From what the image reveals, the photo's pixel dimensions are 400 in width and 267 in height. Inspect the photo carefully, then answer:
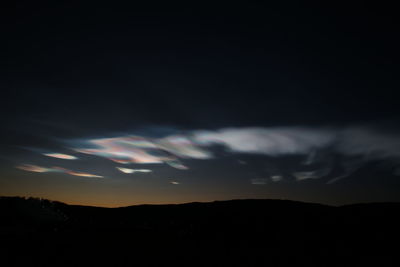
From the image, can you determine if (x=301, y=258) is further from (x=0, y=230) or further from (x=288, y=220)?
(x=0, y=230)

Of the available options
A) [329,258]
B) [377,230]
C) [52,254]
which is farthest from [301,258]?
[52,254]

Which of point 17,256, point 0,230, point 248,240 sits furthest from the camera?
point 248,240

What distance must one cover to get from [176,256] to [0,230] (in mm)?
16958

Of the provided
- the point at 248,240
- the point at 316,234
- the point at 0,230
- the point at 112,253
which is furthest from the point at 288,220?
the point at 0,230

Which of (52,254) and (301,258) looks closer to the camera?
(52,254)

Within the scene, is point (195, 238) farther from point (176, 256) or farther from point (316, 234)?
point (316, 234)

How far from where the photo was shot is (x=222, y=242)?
23016 mm

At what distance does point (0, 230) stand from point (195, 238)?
17454 millimetres

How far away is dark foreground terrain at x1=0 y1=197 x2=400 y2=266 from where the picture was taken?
15625 mm

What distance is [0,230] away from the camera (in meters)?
21.9

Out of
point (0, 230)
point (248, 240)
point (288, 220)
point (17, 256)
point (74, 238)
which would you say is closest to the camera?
point (17, 256)

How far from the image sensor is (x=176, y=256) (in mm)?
16516

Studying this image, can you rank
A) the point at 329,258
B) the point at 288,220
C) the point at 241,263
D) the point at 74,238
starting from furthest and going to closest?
the point at 288,220, the point at 74,238, the point at 329,258, the point at 241,263

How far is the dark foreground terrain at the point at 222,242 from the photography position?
51.3 feet
